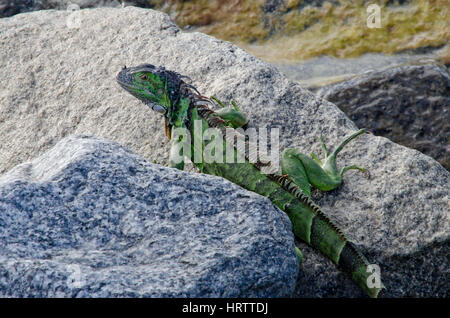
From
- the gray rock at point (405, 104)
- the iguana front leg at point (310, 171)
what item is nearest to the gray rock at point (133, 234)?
the iguana front leg at point (310, 171)

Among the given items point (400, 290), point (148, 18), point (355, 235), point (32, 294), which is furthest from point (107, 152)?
point (148, 18)

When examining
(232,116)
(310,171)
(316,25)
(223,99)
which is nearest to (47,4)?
(316,25)

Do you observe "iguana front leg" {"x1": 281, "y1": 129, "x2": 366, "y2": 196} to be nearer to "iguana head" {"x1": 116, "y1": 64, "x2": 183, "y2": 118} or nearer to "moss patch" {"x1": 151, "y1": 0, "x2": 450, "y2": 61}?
"iguana head" {"x1": 116, "y1": 64, "x2": 183, "y2": 118}

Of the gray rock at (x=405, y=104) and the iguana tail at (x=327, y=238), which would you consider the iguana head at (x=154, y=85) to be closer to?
the iguana tail at (x=327, y=238)

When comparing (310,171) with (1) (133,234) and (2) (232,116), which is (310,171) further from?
(1) (133,234)

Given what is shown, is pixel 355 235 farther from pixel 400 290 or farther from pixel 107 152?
pixel 107 152

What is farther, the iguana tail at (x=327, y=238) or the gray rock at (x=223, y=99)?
the gray rock at (x=223, y=99)

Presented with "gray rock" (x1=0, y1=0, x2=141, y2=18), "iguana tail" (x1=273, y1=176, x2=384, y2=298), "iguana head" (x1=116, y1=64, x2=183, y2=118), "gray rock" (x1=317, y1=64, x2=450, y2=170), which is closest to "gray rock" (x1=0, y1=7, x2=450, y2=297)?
"iguana tail" (x1=273, y1=176, x2=384, y2=298)
